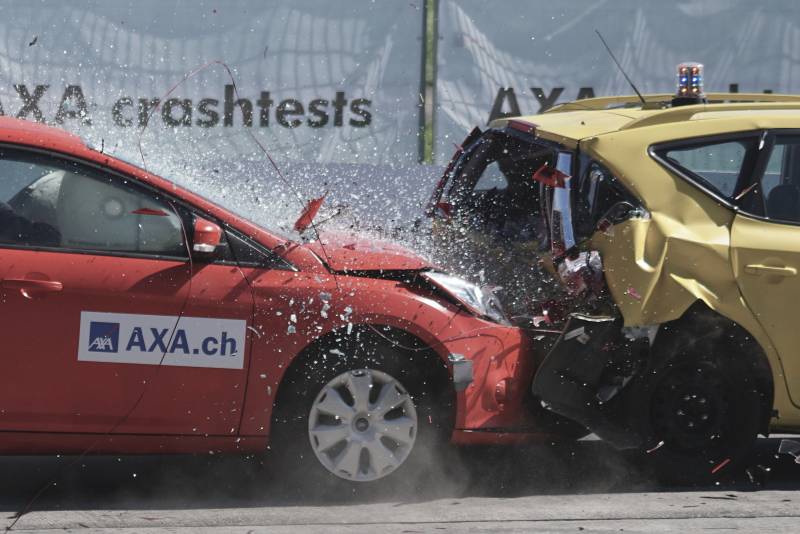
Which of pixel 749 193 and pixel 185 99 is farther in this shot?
pixel 185 99

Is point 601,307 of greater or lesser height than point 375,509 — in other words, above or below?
above

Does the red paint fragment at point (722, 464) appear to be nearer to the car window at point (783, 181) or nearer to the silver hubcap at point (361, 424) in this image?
the car window at point (783, 181)

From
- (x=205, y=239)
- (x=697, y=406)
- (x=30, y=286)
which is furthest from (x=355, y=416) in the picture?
(x=697, y=406)

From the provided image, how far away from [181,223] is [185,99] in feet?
15.1

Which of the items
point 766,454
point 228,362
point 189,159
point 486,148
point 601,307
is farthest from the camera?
point 189,159

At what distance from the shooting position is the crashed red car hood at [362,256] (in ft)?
20.1

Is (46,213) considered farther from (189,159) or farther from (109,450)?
(189,159)

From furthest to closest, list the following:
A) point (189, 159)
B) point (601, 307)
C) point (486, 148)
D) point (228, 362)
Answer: point (189, 159) < point (486, 148) < point (601, 307) < point (228, 362)

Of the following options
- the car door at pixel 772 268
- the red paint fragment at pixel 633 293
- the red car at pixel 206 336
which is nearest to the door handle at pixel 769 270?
the car door at pixel 772 268

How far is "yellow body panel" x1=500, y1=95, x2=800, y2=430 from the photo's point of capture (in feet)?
20.4

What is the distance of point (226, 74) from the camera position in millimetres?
10500

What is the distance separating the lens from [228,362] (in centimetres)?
590

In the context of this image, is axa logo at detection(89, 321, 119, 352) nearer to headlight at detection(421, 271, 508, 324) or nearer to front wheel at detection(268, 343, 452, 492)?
front wheel at detection(268, 343, 452, 492)

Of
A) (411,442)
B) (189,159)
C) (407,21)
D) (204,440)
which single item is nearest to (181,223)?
(204,440)
